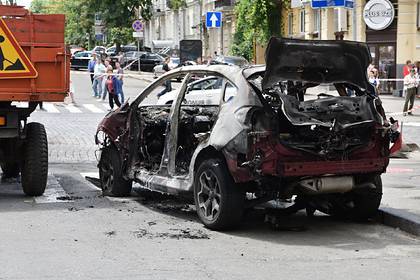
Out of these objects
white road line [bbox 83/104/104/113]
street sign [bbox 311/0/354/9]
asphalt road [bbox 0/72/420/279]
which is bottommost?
white road line [bbox 83/104/104/113]

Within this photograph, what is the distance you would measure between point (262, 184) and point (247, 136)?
1.71 feet

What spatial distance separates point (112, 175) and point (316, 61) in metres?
3.34

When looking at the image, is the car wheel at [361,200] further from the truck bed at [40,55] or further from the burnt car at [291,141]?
the truck bed at [40,55]

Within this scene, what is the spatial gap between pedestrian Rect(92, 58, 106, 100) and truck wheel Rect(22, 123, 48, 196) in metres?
20.1

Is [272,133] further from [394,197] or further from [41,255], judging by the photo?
[394,197]

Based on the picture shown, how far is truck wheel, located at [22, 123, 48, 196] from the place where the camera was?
30.9 ft

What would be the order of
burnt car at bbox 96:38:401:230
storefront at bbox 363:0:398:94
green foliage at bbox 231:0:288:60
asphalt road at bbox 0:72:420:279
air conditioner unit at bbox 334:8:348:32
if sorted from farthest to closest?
green foliage at bbox 231:0:288:60 → air conditioner unit at bbox 334:8:348:32 → storefront at bbox 363:0:398:94 → burnt car at bbox 96:38:401:230 → asphalt road at bbox 0:72:420:279

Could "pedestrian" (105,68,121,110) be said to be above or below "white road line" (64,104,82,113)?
above

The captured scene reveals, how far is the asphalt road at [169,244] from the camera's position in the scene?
19.9 feet

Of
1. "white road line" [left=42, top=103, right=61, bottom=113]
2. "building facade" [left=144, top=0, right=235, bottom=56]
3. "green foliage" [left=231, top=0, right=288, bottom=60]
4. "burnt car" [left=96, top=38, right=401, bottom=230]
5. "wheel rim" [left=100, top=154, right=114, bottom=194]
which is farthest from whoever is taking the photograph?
"building facade" [left=144, top=0, right=235, bottom=56]

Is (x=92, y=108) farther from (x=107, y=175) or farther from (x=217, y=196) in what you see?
(x=217, y=196)

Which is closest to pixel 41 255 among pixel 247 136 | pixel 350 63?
pixel 247 136

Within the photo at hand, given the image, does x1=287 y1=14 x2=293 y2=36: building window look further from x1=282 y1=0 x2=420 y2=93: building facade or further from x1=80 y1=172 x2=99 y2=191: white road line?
x1=80 y1=172 x2=99 y2=191: white road line

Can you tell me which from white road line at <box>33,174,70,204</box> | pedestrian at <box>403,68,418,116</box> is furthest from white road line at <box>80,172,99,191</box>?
pedestrian at <box>403,68,418,116</box>
